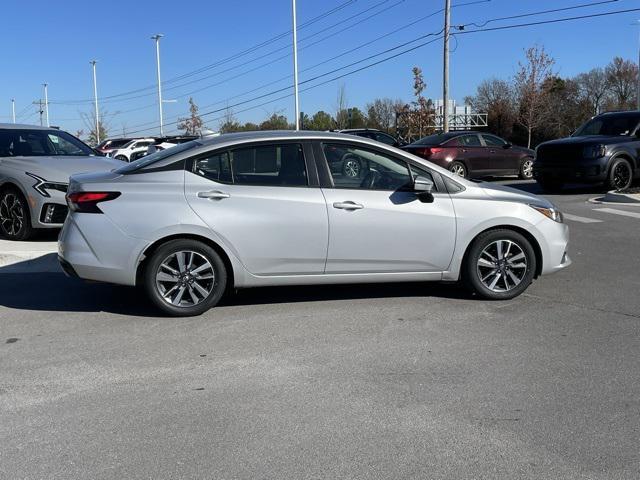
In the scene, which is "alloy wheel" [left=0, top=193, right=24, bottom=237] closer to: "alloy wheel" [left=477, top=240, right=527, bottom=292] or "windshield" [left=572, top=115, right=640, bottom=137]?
"alloy wheel" [left=477, top=240, right=527, bottom=292]

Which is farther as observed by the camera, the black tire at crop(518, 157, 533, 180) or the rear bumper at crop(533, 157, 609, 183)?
the black tire at crop(518, 157, 533, 180)

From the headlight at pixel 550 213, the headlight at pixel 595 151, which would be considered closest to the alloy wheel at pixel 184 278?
the headlight at pixel 550 213

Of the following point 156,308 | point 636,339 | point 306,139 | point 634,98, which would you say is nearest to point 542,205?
point 636,339

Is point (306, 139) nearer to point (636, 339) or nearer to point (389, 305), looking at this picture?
point (389, 305)

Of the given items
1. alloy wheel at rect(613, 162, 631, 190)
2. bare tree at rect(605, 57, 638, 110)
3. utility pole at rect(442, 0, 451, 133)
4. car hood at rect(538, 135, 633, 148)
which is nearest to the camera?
car hood at rect(538, 135, 633, 148)

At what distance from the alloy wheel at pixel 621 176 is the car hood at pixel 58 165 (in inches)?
421

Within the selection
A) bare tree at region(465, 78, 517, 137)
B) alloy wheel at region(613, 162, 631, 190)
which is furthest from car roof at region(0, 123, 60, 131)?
bare tree at region(465, 78, 517, 137)

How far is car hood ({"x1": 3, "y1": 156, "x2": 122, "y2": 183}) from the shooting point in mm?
8469

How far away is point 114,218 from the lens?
5402mm

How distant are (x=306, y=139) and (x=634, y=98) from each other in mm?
65337

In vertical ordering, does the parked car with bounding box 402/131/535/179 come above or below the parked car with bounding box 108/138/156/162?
below

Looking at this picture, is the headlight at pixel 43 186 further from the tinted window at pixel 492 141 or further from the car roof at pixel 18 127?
the tinted window at pixel 492 141

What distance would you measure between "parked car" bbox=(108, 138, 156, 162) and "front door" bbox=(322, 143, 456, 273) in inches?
1040

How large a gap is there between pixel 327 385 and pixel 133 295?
9.77ft
